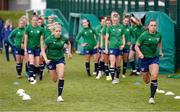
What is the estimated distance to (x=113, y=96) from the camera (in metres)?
15.4

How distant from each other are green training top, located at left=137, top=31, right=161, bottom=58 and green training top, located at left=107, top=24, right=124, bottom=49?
393 centimetres

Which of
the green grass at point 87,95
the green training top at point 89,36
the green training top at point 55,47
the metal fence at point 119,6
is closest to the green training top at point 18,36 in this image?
the green grass at point 87,95

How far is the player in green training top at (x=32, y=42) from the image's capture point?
1834 cm

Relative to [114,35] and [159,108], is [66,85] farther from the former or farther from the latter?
[159,108]

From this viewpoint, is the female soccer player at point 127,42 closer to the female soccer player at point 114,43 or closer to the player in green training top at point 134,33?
the player in green training top at point 134,33

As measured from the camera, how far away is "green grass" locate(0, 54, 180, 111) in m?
13.4

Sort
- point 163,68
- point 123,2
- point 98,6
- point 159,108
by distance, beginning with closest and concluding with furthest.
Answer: point 159,108
point 163,68
point 123,2
point 98,6

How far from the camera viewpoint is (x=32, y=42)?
18.5 m

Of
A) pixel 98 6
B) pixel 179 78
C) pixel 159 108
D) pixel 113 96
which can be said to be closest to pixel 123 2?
pixel 98 6

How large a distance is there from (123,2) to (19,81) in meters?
13.4

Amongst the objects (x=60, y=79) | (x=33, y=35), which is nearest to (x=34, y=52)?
(x=33, y=35)

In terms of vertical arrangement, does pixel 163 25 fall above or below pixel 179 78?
above

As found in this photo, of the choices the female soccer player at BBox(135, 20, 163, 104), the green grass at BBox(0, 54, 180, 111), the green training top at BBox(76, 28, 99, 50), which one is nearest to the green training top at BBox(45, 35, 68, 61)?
the green grass at BBox(0, 54, 180, 111)

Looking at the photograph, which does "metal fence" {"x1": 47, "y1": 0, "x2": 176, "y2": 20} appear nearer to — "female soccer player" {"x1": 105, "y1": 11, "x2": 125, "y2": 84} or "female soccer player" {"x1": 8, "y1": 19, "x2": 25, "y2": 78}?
"female soccer player" {"x1": 105, "y1": 11, "x2": 125, "y2": 84}
